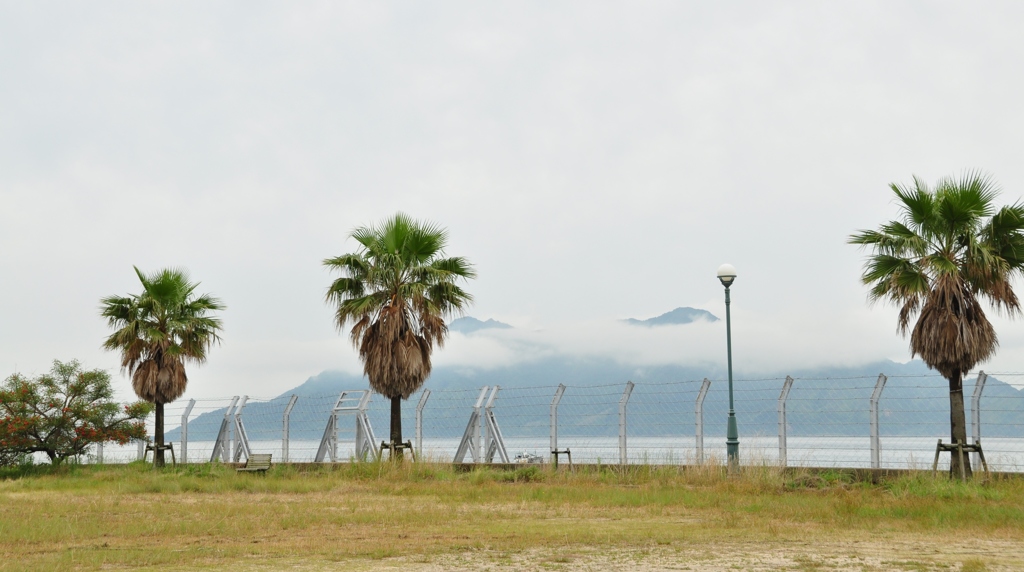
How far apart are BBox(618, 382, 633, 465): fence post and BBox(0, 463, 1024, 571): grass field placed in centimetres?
45

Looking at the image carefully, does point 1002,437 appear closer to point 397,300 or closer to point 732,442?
point 732,442

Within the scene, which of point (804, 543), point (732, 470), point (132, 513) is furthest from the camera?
point (732, 470)

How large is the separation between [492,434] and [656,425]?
578cm

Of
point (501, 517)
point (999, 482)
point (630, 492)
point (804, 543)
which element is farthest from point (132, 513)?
point (999, 482)

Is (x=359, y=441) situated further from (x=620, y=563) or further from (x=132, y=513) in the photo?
(x=620, y=563)

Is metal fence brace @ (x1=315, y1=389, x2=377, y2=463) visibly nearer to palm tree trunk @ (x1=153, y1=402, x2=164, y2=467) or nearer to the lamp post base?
palm tree trunk @ (x1=153, y1=402, x2=164, y2=467)

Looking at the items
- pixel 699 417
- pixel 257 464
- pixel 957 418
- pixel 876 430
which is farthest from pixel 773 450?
pixel 257 464

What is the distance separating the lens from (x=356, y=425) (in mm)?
28312

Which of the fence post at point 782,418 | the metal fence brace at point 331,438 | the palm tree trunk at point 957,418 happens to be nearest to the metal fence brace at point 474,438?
the metal fence brace at point 331,438

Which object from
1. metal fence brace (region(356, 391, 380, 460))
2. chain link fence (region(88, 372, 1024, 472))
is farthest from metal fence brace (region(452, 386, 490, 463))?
metal fence brace (region(356, 391, 380, 460))

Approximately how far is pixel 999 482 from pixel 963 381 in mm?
2082

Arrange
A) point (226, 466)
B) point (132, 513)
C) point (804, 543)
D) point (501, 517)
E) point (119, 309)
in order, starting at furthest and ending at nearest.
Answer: point (119, 309) → point (226, 466) → point (132, 513) → point (501, 517) → point (804, 543)

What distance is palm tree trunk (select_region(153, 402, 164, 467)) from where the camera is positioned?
28953mm

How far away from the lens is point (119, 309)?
1156 inches
